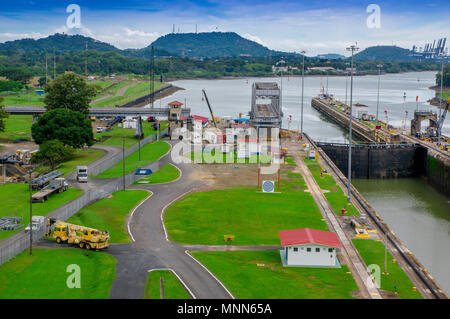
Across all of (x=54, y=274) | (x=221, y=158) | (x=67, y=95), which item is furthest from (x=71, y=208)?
(x=67, y=95)

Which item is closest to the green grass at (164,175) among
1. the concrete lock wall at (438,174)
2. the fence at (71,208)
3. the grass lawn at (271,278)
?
the fence at (71,208)

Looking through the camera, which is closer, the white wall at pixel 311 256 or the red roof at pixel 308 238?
the red roof at pixel 308 238

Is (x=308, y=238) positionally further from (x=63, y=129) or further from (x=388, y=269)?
(x=63, y=129)

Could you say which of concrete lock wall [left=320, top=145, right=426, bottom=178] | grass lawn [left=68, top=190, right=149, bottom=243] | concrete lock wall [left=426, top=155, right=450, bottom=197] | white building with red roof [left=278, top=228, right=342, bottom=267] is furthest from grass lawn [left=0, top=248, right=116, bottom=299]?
concrete lock wall [left=320, top=145, right=426, bottom=178]

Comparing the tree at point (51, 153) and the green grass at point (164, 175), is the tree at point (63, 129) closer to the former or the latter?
the tree at point (51, 153)

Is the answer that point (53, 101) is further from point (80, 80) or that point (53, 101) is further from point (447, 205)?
point (447, 205)
